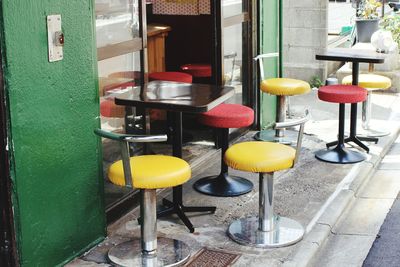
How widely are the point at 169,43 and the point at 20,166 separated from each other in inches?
208

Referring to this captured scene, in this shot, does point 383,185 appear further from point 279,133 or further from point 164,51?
point 164,51

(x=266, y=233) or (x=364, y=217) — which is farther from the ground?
(x=266, y=233)

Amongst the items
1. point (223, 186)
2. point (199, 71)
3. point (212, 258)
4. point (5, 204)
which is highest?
point (199, 71)

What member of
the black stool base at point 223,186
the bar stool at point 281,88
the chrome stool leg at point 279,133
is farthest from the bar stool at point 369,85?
the black stool base at point 223,186

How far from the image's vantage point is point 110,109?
19.2 feet

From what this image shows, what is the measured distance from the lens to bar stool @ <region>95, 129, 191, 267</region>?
191 inches

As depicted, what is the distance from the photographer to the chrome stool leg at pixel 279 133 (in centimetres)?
848

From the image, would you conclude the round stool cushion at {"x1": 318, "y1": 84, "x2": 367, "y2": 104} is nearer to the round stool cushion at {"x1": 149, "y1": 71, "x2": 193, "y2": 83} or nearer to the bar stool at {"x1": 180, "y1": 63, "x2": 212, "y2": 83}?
the round stool cushion at {"x1": 149, "y1": 71, "x2": 193, "y2": 83}

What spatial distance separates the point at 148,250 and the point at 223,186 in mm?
1787

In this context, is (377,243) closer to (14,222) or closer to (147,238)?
(147,238)

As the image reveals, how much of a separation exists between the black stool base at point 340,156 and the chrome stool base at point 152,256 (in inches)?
114

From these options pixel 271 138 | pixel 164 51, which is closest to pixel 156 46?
pixel 164 51

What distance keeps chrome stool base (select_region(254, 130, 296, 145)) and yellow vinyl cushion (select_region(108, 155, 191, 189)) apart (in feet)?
11.8

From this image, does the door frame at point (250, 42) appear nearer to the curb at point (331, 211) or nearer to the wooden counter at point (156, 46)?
the wooden counter at point (156, 46)
